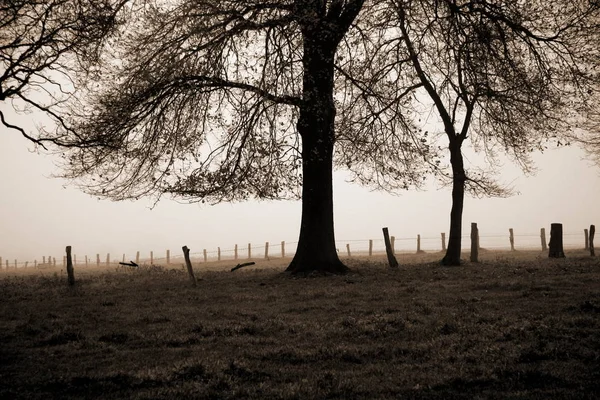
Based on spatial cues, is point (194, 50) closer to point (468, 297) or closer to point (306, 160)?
point (306, 160)

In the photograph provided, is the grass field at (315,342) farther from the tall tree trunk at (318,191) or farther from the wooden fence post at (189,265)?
the tall tree trunk at (318,191)

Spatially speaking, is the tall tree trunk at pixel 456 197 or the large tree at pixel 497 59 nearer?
the large tree at pixel 497 59

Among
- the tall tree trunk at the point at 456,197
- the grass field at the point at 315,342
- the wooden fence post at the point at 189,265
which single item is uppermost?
the tall tree trunk at the point at 456,197

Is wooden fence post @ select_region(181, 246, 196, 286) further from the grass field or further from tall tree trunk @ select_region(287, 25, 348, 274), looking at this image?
tall tree trunk @ select_region(287, 25, 348, 274)

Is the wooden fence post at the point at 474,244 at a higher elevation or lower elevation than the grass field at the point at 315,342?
higher

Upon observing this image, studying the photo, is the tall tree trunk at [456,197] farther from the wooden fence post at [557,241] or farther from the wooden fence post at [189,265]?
the wooden fence post at [189,265]

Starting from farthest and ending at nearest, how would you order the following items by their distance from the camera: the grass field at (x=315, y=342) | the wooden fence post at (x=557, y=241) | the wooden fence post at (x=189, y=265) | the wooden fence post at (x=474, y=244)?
1. the wooden fence post at (x=474, y=244)
2. the wooden fence post at (x=557, y=241)
3. the wooden fence post at (x=189, y=265)
4. the grass field at (x=315, y=342)

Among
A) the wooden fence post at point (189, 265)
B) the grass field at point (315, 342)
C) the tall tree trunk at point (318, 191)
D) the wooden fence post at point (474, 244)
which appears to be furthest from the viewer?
the wooden fence post at point (474, 244)

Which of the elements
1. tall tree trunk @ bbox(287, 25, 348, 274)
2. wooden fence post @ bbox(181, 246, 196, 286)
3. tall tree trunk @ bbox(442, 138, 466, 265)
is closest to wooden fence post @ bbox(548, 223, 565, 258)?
tall tree trunk @ bbox(442, 138, 466, 265)

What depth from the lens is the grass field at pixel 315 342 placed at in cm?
866

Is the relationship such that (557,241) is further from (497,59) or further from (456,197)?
(497,59)

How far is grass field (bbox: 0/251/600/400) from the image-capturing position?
8.66 m

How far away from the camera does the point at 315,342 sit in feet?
38.7

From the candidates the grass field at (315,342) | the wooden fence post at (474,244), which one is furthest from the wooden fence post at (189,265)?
the wooden fence post at (474,244)
